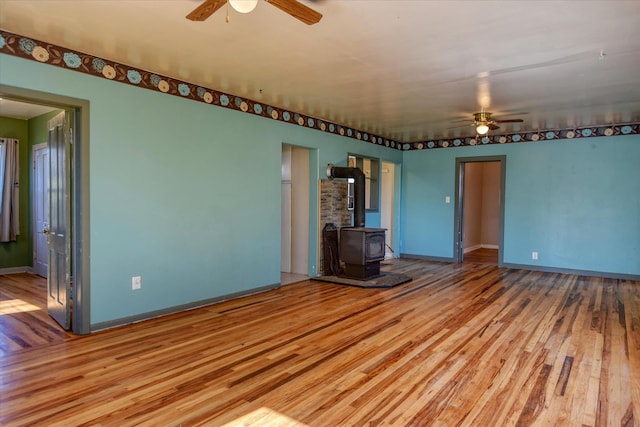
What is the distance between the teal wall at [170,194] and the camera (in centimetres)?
359

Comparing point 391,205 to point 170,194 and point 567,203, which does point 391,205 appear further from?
point 170,194

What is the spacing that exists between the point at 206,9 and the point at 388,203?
672cm

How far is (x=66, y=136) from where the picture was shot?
3.63 meters

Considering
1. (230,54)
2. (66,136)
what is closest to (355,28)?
(230,54)

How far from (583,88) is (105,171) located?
16.1 ft

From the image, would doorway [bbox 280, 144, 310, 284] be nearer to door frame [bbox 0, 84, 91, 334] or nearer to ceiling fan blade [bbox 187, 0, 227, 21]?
door frame [bbox 0, 84, 91, 334]

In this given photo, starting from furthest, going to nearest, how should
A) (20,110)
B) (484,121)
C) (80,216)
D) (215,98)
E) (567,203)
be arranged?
(567,203) → (20,110) → (484,121) → (215,98) → (80,216)

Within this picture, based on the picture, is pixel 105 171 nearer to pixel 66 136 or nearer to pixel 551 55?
pixel 66 136

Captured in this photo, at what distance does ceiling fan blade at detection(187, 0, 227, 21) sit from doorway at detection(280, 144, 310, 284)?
388 cm

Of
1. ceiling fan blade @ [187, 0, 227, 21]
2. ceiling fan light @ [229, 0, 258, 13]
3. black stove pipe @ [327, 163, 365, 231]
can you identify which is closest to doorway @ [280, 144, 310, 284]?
black stove pipe @ [327, 163, 365, 231]

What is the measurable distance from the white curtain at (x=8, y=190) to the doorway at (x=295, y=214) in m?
4.22

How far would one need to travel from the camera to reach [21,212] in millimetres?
6426

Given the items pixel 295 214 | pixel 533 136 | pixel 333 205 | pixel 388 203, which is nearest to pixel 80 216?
pixel 295 214

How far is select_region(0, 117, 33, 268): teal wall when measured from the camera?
6297 mm
